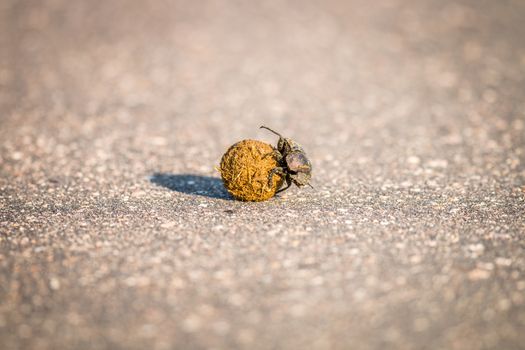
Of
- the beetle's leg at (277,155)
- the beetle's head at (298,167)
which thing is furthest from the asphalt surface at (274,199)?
the beetle's leg at (277,155)

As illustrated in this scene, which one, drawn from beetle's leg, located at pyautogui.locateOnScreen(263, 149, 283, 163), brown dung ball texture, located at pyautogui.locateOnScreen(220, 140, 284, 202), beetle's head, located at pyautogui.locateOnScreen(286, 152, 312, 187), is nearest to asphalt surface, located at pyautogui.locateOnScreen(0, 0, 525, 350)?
brown dung ball texture, located at pyautogui.locateOnScreen(220, 140, 284, 202)

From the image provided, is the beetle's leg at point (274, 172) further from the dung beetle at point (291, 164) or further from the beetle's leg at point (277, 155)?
the beetle's leg at point (277, 155)

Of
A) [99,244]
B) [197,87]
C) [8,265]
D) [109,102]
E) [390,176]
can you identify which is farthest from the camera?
[197,87]

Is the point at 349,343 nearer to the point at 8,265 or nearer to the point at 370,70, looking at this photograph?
the point at 8,265

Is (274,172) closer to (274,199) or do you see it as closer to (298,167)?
(298,167)

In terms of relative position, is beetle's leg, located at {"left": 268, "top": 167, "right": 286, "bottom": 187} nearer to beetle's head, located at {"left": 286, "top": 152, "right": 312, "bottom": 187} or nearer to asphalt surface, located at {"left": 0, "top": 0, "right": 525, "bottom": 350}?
beetle's head, located at {"left": 286, "top": 152, "right": 312, "bottom": 187}

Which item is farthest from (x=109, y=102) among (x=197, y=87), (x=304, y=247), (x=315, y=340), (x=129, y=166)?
(x=315, y=340)

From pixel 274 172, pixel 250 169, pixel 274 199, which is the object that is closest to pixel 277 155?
pixel 274 172
